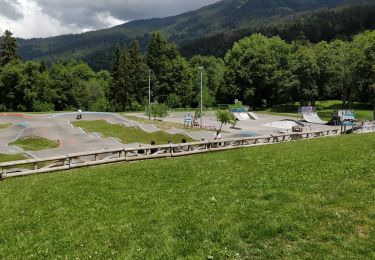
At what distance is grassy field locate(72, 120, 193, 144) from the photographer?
5419 cm

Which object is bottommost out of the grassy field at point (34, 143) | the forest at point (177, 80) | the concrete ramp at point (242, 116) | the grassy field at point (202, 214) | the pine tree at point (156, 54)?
the grassy field at point (34, 143)

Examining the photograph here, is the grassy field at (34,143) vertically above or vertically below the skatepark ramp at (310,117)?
below

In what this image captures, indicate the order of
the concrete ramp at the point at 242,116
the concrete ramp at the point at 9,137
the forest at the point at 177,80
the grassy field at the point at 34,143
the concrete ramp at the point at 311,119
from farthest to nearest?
the forest at the point at 177,80 < the concrete ramp at the point at 242,116 < the concrete ramp at the point at 311,119 < the grassy field at the point at 34,143 < the concrete ramp at the point at 9,137

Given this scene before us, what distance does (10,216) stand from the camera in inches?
484

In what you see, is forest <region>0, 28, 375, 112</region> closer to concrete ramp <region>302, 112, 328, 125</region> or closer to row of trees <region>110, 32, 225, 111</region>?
row of trees <region>110, 32, 225, 111</region>

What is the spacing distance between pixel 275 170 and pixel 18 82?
112 meters

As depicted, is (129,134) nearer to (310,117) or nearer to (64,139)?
(64,139)

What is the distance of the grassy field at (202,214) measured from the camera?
8945 millimetres

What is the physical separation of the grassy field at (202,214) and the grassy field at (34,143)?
35.0 meters

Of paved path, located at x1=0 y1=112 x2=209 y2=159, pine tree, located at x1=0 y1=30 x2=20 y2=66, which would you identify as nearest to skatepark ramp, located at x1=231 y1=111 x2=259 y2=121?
→ paved path, located at x1=0 y1=112 x2=209 y2=159

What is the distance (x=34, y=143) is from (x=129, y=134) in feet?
44.0

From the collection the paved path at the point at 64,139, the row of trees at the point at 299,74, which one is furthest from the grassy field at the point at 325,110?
the paved path at the point at 64,139

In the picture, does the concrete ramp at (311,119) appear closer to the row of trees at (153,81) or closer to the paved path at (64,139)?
the paved path at (64,139)

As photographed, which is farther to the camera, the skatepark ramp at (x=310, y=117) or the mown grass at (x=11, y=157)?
the skatepark ramp at (x=310, y=117)
